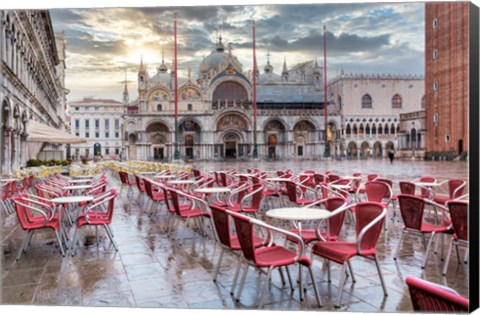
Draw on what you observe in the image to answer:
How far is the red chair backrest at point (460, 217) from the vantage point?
14.7ft

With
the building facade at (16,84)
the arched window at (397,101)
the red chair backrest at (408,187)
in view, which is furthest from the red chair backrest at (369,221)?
the arched window at (397,101)

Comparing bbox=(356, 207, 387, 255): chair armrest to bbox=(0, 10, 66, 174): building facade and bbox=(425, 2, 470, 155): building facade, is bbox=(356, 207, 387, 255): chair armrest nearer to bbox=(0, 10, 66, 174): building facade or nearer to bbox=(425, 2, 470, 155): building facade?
bbox=(0, 10, 66, 174): building facade

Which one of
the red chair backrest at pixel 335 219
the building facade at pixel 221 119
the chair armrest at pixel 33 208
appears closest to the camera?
the red chair backrest at pixel 335 219

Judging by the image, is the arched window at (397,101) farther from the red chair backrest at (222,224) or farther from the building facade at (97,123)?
the red chair backrest at (222,224)

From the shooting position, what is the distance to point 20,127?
16.3m

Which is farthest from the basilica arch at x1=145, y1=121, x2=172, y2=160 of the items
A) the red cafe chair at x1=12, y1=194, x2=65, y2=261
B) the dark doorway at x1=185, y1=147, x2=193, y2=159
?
the red cafe chair at x1=12, y1=194, x2=65, y2=261

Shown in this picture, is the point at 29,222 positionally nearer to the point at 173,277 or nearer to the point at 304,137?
the point at 173,277

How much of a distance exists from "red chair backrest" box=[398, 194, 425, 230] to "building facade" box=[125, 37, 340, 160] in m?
48.8

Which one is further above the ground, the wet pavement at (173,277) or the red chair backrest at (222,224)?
the red chair backrest at (222,224)

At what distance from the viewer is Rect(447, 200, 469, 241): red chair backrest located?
14.7 feet

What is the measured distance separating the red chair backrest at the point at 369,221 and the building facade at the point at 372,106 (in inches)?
2503

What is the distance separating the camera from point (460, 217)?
4535 mm

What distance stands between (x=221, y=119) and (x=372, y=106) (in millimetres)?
29086

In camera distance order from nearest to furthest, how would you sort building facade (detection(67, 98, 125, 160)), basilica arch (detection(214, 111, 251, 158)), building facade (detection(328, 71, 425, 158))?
building facade (detection(67, 98, 125, 160)), basilica arch (detection(214, 111, 251, 158)), building facade (detection(328, 71, 425, 158))
